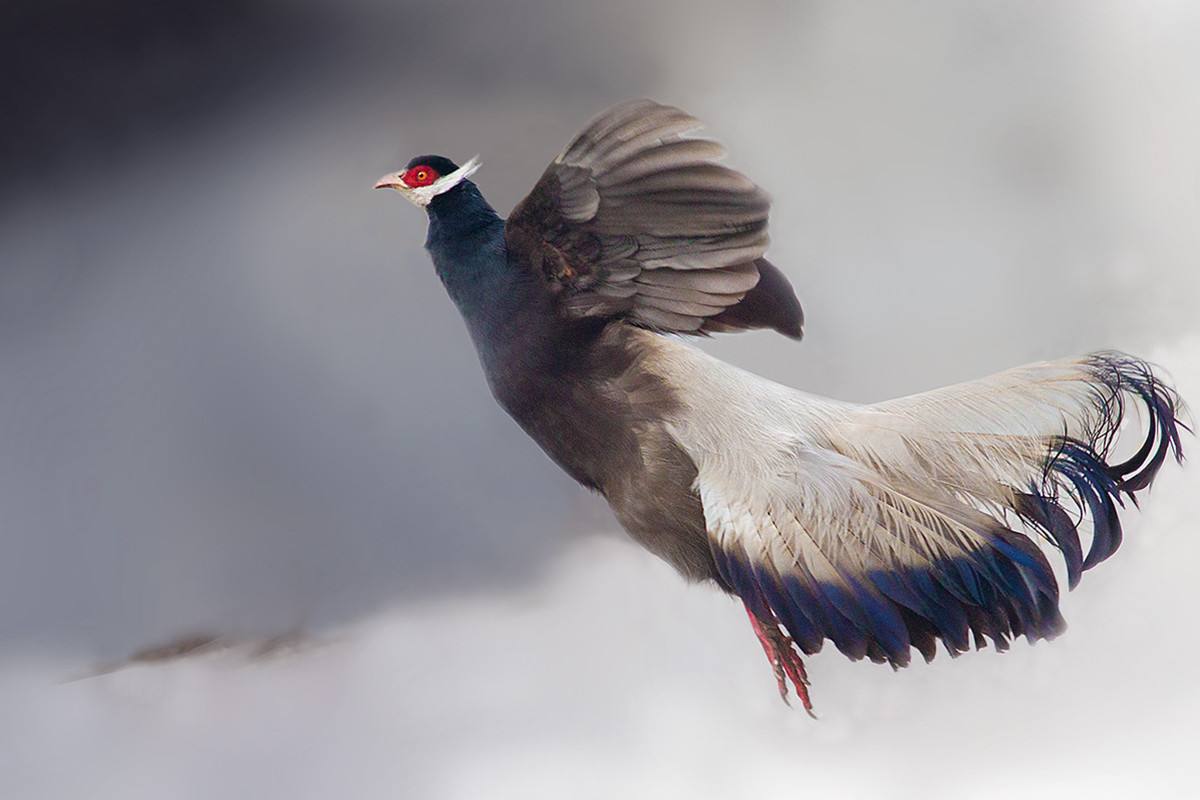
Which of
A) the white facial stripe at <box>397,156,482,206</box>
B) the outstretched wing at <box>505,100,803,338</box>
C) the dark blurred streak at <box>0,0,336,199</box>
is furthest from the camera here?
the dark blurred streak at <box>0,0,336,199</box>

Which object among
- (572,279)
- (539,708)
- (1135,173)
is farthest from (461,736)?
(1135,173)

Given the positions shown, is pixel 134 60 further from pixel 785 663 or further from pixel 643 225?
pixel 785 663

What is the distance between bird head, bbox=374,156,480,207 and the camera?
3.64ft

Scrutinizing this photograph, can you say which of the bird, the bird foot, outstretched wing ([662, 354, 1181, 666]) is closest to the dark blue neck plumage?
the bird

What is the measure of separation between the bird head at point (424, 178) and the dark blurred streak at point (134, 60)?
0.69 feet

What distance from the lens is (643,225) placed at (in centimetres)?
101

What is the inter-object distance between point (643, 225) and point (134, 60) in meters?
0.61

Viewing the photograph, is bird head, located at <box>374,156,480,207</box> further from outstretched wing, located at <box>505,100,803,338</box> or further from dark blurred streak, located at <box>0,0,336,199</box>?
dark blurred streak, located at <box>0,0,336,199</box>

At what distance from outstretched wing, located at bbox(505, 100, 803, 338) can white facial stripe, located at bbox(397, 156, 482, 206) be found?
9 centimetres

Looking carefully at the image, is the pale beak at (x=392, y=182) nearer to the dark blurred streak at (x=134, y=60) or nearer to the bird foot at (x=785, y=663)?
the dark blurred streak at (x=134, y=60)

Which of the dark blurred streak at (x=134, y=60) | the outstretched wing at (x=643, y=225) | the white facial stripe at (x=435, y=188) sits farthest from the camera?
the dark blurred streak at (x=134, y=60)

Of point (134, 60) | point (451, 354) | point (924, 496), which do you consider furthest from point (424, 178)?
point (924, 496)

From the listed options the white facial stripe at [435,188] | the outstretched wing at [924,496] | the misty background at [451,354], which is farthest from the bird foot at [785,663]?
the white facial stripe at [435,188]

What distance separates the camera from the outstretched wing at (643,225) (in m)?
0.98
